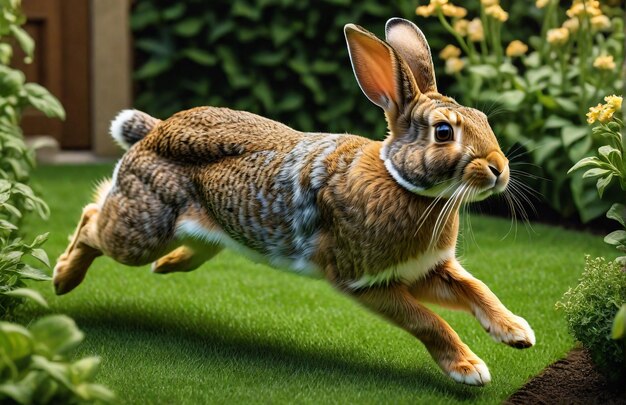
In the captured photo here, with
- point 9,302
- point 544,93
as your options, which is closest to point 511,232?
point 544,93

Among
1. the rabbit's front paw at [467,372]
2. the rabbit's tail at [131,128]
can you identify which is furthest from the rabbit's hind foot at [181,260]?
the rabbit's front paw at [467,372]

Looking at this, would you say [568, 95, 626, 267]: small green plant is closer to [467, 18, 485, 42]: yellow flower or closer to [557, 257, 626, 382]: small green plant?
[557, 257, 626, 382]: small green plant

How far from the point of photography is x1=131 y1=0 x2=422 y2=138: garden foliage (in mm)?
8508

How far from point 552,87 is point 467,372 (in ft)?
12.9

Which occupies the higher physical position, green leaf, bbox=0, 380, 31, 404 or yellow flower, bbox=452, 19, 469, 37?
green leaf, bbox=0, 380, 31, 404

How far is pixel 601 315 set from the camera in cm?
335

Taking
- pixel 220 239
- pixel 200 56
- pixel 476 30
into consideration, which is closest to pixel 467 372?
pixel 220 239

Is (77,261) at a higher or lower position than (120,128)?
lower

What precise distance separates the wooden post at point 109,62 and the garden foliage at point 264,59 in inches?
7.1

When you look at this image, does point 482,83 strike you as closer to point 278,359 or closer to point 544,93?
point 544,93

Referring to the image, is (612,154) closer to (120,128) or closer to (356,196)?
(356,196)

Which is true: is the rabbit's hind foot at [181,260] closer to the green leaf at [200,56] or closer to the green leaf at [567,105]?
the green leaf at [567,105]

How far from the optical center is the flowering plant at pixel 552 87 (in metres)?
6.39

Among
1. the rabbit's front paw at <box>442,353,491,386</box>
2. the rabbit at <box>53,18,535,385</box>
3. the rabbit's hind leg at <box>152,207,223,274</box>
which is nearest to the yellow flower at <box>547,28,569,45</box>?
the rabbit at <box>53,18,535,385</box>
